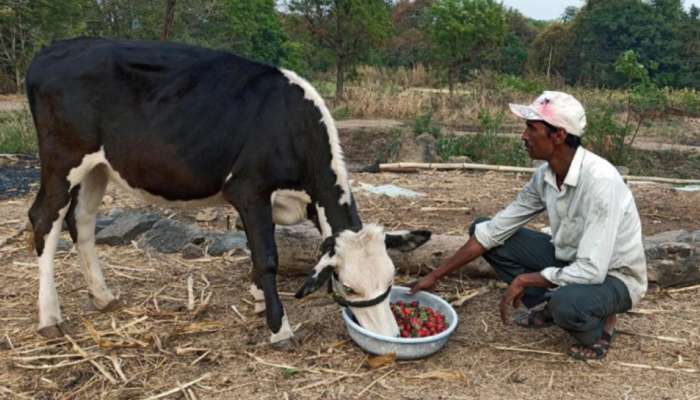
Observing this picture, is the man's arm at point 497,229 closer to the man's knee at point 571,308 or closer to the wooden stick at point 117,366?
the man's knee at point 571,308

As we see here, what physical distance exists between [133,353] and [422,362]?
1.75m

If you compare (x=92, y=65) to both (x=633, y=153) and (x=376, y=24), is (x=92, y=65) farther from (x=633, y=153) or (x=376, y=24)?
(x=376, y=24)

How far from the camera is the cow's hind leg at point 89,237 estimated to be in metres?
4.25

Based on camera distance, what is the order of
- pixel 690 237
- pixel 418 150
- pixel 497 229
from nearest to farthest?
1. pixel 497 229
2. pixel 690 237
3. pixel 418 150

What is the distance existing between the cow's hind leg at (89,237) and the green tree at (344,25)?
1474cm

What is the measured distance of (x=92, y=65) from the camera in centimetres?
389

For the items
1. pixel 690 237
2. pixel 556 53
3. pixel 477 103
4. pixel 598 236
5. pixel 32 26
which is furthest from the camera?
pixel 556 53

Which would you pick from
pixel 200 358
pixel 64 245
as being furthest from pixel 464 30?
pixel 200 358

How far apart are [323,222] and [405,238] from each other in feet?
1.72

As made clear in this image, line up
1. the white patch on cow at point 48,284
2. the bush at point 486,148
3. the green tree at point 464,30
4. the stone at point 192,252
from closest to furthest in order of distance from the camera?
the white patch on cow at point 48,284 → the stone at point 192,252 → the bush at point 486,148 → the green tree at point 464,30

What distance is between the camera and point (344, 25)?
18.5 meters

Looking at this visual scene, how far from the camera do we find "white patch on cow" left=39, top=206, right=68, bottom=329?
392cm

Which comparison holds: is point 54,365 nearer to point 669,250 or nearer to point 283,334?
point 283,334

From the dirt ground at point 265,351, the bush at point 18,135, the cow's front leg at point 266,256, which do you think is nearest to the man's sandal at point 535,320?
the dirt ground at point 265,351
